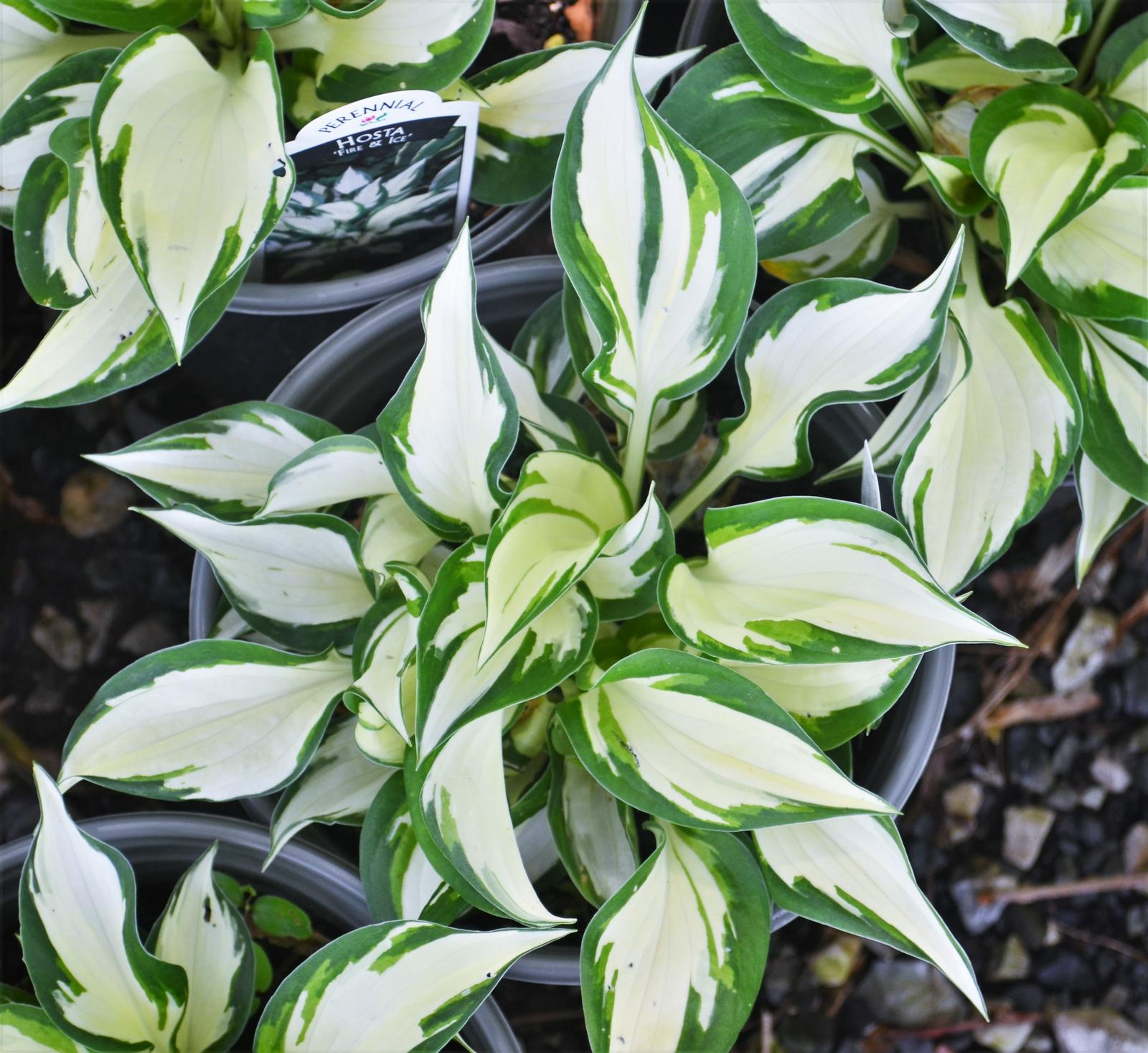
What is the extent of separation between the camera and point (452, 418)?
614mm

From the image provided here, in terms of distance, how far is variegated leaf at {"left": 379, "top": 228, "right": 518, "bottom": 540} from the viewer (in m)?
0.56

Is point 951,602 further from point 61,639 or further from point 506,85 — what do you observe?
point 61,639

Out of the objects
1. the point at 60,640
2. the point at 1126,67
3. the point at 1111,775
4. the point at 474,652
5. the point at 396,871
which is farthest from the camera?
the point at 1111,775

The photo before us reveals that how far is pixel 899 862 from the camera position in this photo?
0.64 m

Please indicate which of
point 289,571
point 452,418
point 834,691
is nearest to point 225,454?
point 289,571

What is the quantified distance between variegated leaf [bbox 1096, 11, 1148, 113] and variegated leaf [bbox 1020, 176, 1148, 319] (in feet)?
0.27

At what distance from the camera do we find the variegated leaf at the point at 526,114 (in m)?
0.77

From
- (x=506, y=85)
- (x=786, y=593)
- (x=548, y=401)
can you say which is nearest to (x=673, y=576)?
(x=786, y=593)

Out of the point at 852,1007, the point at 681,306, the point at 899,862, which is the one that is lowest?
the point at 852,1007

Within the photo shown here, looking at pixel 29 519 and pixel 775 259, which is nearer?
pixel 775 259

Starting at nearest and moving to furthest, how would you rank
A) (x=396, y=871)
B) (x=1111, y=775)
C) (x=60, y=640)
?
(x=396, y=871), (x=60, y=640), (x=1111, y=775)

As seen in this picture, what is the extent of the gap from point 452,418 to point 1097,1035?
0.89 meters

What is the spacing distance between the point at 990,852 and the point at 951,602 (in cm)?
63

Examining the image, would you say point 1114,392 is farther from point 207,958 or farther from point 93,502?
point 93,502
